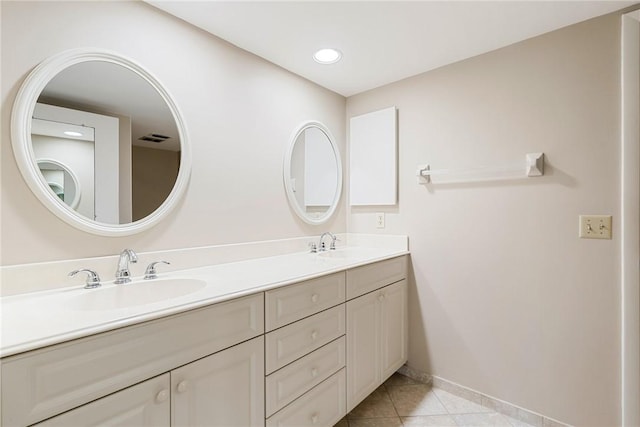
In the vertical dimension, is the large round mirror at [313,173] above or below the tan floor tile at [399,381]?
above

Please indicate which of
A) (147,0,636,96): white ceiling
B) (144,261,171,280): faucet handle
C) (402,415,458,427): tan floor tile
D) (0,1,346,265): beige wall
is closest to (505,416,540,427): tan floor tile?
(402,415,458,427): tan floor tile

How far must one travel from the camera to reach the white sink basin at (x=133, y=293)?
3.59ft

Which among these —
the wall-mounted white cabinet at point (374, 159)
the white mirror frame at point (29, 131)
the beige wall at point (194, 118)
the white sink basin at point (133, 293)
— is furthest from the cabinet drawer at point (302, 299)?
the wall-mounted white cabinet at point (374, 159)

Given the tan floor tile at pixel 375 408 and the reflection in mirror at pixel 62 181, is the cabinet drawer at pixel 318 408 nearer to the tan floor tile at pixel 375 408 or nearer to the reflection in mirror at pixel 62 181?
the tan floor tile at pixel 375 408

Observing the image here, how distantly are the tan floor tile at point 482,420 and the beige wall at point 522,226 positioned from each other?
4.4 inches

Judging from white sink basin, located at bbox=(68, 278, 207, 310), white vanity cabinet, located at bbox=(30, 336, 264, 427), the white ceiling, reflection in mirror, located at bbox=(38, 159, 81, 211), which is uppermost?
the white ceiling

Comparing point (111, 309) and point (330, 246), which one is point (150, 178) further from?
point (330, 246)

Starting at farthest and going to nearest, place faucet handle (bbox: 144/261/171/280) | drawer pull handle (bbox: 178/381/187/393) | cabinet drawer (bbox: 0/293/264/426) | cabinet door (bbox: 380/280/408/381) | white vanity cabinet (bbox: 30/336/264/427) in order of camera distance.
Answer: cabinet door (bbox: 380/280/408/381)
faucet handle (bbox: 144/261/171/280)
drawer pull handle (bbox: 178/381/187/393)
white vanity cabinet (bbox: 30/336/264/427)
cabinet drawer (bbox: 0/293/264/426)

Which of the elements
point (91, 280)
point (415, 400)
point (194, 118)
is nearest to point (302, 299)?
point (91, 280)

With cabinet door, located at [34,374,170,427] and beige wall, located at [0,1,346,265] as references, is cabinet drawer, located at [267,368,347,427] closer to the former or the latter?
cabinet door, located at [34,374,170,427]

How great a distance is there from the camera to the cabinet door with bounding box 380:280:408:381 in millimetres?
1829

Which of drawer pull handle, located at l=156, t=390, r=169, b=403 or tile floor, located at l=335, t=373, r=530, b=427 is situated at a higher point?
drawer pull handle, located at l=156, t=390, r=169, b=403

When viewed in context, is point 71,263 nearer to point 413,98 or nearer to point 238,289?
point 238,289

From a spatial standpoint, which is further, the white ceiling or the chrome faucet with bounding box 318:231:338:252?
the chrome faucet with bounding box 318:231:338:252
